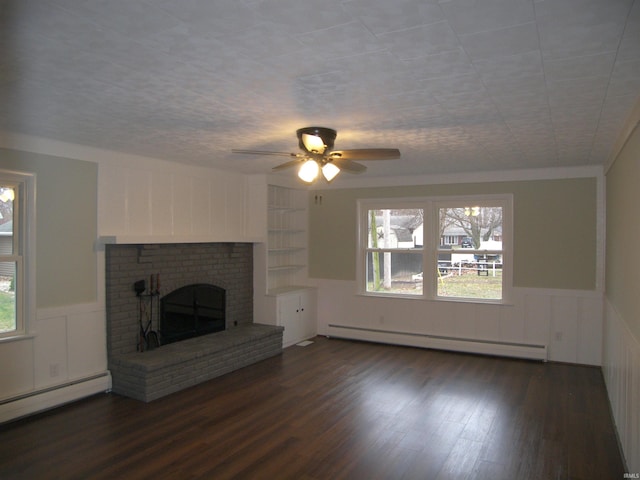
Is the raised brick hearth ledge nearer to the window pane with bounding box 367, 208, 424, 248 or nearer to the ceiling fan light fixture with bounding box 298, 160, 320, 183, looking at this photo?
the window pane with bounding box 367, 208, 424, 248

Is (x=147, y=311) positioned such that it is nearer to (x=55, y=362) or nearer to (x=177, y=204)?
(x=55, y=362)

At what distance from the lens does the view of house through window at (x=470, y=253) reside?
617 cm

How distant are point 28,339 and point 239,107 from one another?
286 centimetres

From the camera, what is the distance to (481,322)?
6168mm

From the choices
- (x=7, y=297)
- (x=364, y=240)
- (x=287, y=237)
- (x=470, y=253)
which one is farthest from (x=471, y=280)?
(x=7, y=297)

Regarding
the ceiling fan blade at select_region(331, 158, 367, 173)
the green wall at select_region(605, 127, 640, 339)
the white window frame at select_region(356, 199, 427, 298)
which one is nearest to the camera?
the green wall at select_region(605, 127, 640, 339)

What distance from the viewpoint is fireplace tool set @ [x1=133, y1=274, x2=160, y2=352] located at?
4.91 metres

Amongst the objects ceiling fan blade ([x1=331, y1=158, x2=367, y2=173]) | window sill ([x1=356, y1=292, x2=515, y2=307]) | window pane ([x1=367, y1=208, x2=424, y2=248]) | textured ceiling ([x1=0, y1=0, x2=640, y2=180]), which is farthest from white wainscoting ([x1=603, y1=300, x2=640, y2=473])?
window pane ([x1=367, y1=208, x2=424, y2=248])

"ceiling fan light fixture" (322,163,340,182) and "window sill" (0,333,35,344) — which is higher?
"ceiling fan light fixture" (322,163,340,182)

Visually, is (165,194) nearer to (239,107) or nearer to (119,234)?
(119,234)

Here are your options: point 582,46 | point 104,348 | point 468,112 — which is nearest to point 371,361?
point 104,348

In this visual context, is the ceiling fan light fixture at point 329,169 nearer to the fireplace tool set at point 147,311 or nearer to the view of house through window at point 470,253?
the fireplace tool set at point 147,311

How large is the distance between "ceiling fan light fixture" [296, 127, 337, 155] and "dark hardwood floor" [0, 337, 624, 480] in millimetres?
2308

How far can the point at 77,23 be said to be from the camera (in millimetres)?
1852
